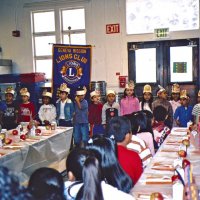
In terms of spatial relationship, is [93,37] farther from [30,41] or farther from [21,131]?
[21,131]

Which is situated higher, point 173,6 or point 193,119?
point 173,6

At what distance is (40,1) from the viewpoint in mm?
10039

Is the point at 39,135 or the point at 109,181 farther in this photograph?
the point at 39,135

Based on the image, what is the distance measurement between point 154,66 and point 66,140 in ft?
13.5

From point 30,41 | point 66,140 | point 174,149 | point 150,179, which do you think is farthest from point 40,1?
point 150,179

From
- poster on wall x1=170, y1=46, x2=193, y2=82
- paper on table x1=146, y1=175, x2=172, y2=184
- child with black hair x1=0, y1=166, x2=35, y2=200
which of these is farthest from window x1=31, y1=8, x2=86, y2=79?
child with black hair x1=0, y1=166, x2=35, y2=200

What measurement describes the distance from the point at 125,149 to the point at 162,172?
0.47 m

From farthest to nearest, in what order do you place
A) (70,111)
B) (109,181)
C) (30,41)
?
(30,41) → (70,111) → (109,181)

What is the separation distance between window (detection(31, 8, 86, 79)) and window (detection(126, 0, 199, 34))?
1.53 metres

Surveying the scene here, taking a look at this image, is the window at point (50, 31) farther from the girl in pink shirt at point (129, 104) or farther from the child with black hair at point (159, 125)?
the child with black hair at point (159, 125)

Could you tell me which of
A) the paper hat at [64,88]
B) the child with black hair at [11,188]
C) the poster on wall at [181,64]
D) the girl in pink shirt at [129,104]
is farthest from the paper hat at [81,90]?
the child with black hair at [11,188]

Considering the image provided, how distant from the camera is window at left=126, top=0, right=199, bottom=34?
29.0 feet

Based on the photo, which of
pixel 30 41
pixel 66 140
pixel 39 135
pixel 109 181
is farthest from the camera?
pixel 30 41

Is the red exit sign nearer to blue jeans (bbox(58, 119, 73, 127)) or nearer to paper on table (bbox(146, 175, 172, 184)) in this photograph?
blue jeans (bbox(58, 119, 73, 127))
